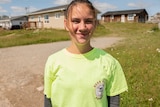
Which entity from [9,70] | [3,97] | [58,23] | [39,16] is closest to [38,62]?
[9,70]

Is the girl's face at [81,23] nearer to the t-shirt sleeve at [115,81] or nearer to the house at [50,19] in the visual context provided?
the t-shirt sleeve at [115,81]

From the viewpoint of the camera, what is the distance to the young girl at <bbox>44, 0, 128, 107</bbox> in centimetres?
208

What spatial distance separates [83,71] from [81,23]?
44 cm

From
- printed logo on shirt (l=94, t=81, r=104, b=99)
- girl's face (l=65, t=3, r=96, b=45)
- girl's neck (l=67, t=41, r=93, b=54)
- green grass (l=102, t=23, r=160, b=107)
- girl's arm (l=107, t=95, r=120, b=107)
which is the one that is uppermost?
girl's face (l=65, t=3, r=96, b=45)

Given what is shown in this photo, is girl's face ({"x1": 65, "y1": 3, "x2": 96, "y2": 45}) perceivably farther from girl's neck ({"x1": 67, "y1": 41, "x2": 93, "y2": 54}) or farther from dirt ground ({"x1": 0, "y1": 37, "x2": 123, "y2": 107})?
dirt ground ({"x1": 0, "y1": 37, "x2": 123, "y2": 107})

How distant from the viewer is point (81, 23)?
2.11 m

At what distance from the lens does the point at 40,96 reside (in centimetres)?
632

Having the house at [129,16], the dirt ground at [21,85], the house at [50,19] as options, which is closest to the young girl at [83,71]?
the dirt ground at [21,85]

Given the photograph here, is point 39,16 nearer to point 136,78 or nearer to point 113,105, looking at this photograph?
point 136,78

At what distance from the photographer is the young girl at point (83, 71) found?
208 cm

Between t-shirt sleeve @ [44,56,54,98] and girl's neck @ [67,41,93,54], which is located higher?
girl's neck @ [67,41,93,54]

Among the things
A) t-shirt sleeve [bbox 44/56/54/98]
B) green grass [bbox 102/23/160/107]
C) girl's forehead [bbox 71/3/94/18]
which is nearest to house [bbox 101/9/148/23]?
green grass [bbox 102/23/160/107]

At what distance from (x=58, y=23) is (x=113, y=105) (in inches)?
1444

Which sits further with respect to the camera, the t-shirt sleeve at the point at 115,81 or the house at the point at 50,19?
the house at the point at 50,19
